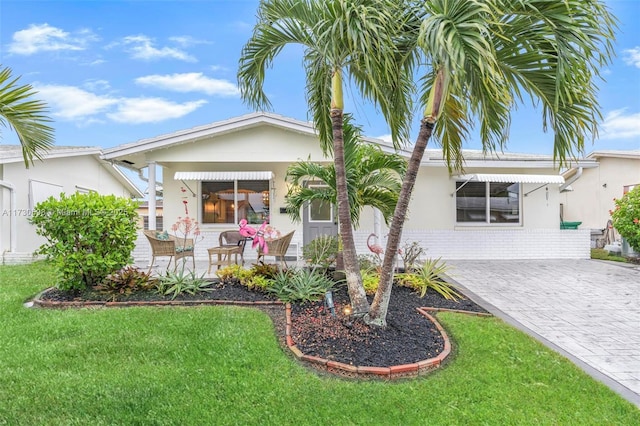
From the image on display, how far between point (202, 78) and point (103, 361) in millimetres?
16608

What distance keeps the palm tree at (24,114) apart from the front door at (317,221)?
24.9 feet

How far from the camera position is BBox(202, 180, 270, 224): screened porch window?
40.9ft

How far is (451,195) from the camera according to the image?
12766mm

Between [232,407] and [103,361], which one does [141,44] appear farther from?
[232,407]

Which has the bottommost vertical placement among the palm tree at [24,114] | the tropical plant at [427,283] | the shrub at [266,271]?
the tropical plant at [427,283]

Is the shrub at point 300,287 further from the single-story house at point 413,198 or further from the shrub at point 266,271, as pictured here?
the single-story house at point 413,198

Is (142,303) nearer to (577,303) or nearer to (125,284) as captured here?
(125,284)

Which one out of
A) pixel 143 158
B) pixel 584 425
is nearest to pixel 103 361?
pixel 584 425

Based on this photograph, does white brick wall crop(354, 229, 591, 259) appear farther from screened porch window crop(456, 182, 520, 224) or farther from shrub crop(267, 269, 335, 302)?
shrub crop(267, 269, 335, 302)

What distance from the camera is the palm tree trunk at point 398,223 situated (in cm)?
436

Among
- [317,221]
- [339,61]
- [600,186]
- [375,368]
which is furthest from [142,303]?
[600,186]

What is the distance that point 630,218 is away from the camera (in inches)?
480

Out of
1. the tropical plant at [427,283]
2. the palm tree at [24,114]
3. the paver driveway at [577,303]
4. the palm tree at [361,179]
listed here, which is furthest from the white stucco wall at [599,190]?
the palm tree at [24,114]

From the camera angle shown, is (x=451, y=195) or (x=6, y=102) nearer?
(x=6, y=102)
